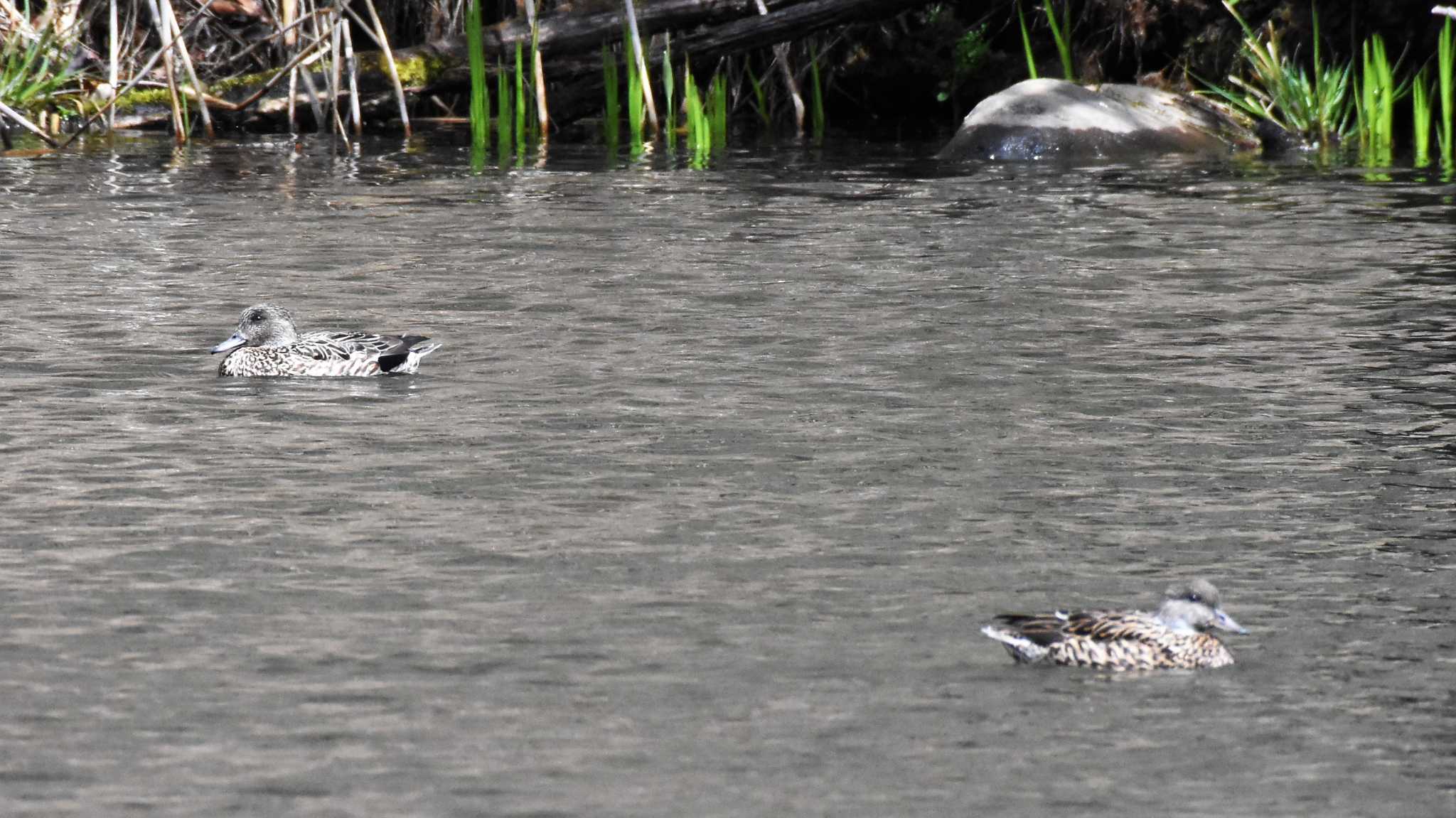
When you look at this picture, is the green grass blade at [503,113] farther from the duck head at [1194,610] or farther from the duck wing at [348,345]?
the duck head at [1194,610]

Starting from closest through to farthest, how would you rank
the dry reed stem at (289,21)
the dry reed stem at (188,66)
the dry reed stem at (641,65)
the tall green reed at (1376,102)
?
the dry reed stem at (188,66) → the dry reed stem at (641,65) → the tall green reed at (1376,102) → the dry reed stem at (289,21)

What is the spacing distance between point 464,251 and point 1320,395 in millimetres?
6743

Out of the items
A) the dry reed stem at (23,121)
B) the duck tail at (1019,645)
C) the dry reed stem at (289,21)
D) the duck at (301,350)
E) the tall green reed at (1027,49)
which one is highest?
the dry reed stem at (289,21)

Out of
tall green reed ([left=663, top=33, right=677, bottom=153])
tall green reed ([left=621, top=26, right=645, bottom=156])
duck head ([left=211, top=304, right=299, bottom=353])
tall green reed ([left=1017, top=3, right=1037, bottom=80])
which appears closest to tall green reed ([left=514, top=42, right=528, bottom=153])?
tall green reed ([left=621, top=26, right=645, bottom=156])

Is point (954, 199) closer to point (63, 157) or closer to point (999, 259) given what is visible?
point (999, 259)

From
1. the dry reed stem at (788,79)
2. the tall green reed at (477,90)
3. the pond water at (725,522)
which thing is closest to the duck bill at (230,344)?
the pond water at (725,522)

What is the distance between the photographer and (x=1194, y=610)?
6.35 meters

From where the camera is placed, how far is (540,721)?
5.90 metres

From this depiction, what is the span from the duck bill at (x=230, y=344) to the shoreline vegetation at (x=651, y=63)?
8794mm

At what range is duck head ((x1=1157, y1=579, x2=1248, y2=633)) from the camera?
6344 mm

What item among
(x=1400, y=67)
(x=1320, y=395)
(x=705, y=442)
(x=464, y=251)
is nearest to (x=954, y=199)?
(x=464, y=251)

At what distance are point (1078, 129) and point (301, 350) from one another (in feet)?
36.8

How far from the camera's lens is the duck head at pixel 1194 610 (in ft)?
20.8

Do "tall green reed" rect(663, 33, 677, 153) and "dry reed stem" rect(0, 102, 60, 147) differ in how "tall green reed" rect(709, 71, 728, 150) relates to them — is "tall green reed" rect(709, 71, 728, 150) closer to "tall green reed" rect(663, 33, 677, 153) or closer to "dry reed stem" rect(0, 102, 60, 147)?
"tall green reed" rect(663, 33, 677, 153)
